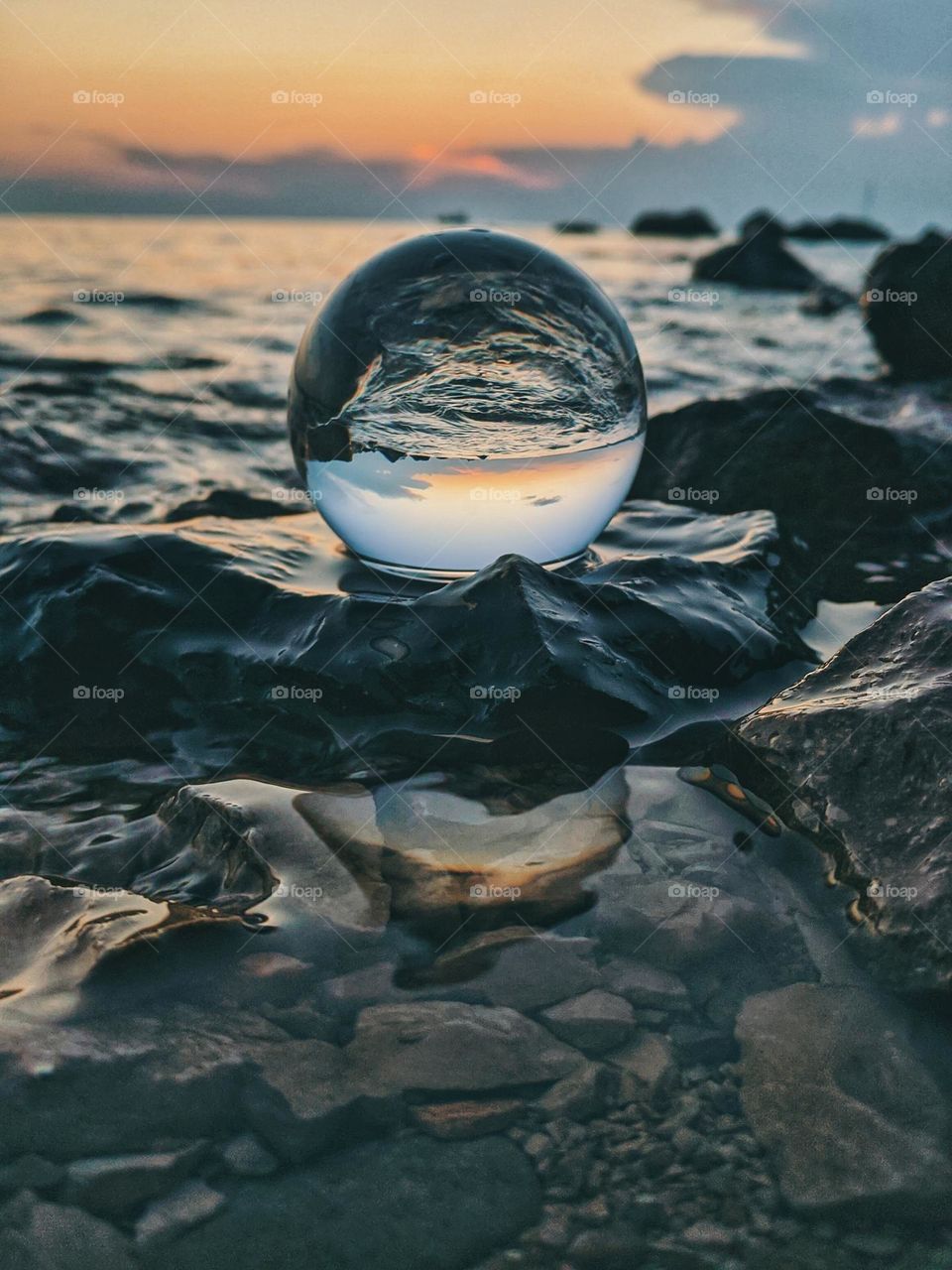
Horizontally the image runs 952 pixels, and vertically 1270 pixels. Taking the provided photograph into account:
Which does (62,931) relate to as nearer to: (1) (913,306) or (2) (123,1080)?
(2) (123,1080)

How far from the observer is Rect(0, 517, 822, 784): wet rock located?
3.09 m

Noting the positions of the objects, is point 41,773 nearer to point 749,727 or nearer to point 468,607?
point 468,607

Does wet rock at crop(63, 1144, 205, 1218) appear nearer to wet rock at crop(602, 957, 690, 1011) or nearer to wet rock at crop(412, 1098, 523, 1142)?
wet rock at crop(412, 1098, 523, 1142)

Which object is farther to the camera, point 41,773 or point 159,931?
point 41,773

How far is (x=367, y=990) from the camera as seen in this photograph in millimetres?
2123

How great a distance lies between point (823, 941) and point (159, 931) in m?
1.31

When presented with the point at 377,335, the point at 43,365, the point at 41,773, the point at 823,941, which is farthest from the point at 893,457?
the point at 43,365

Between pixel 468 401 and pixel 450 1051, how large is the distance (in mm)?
2133
